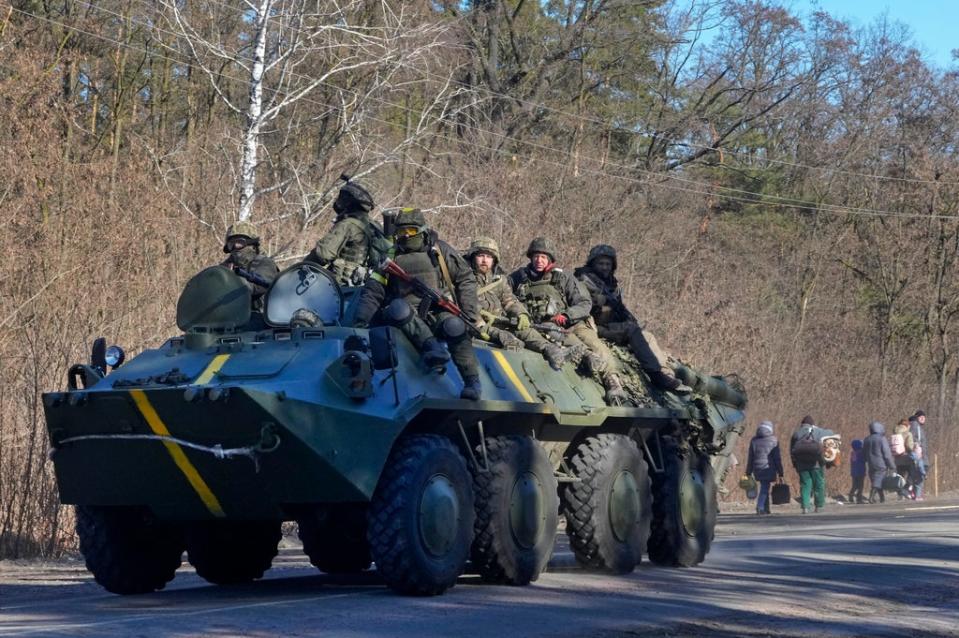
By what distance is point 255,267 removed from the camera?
11938 millimetres

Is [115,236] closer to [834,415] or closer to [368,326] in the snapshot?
[368,326]

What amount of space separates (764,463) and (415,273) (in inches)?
651

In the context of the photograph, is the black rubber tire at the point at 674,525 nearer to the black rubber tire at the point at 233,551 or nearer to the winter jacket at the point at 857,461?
the black rubber tire at the point at 233,551

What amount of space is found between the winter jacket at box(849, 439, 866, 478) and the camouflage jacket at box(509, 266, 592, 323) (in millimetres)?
18255

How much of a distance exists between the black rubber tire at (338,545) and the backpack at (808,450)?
14567 mm

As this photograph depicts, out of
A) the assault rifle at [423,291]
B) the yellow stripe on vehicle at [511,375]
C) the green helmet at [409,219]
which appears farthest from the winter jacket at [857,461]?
the green helmet at [409,219]

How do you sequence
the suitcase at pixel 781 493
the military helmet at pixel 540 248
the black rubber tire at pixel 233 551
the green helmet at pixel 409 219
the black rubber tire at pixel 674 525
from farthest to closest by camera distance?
the suitcase at pixel 781 493 < the military helmet at pixel 540 248 < the black rubber tire at pixel 674 525 < the black rubber tire at pixel 233 551 < the green helmet at pixel 409 219

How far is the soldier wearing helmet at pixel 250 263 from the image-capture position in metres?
11.6

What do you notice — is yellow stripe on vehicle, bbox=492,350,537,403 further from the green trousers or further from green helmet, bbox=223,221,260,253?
the green trousers

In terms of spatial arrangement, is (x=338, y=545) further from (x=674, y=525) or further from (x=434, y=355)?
(x=674, y=525)

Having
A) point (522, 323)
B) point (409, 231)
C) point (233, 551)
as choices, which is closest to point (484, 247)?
point (522, 323)

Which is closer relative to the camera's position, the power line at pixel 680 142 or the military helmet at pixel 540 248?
the military helmet at pixel 540 248

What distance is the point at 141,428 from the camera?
10266 millimetres

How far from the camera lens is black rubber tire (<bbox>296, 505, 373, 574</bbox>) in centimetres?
1139
